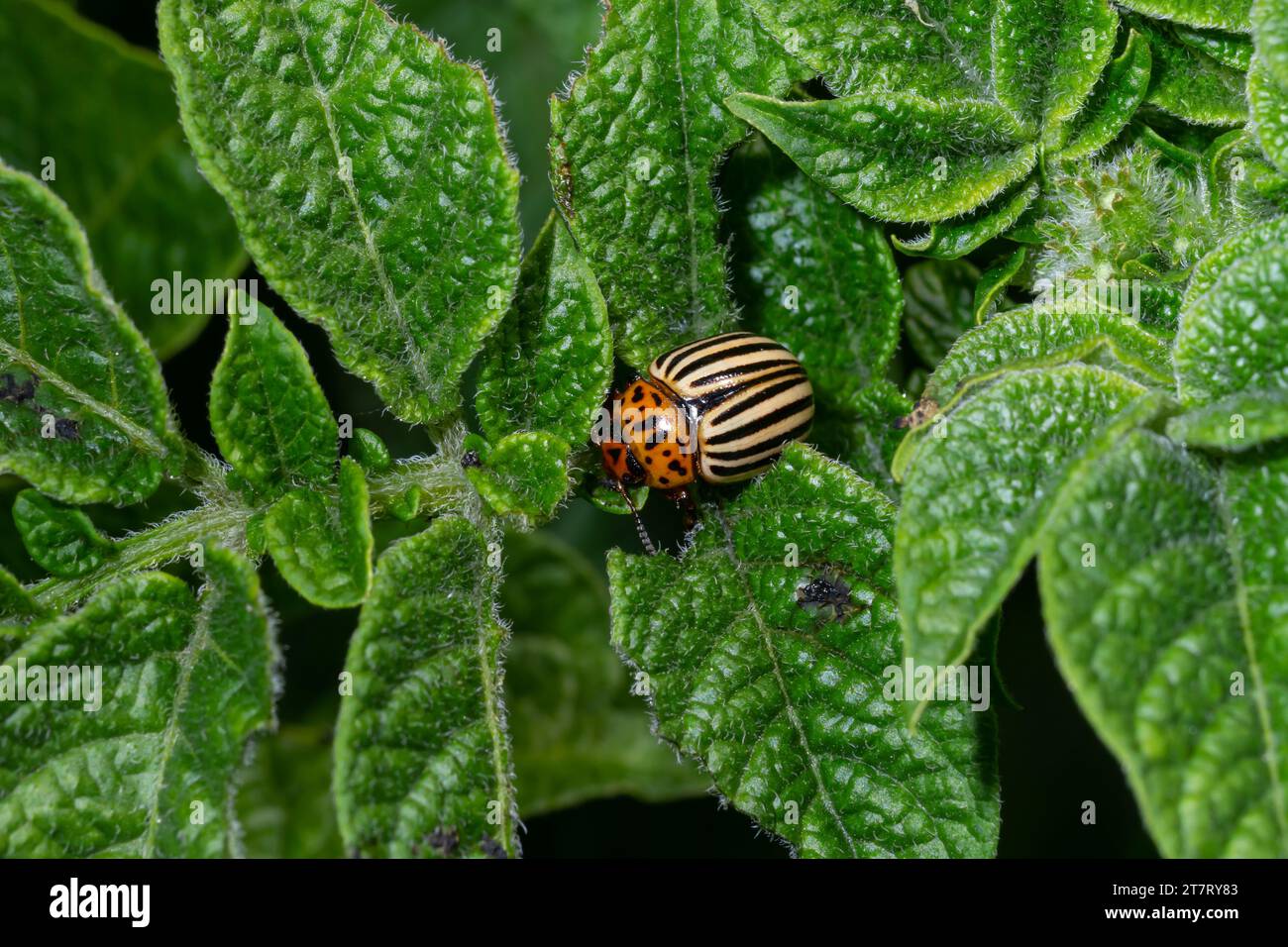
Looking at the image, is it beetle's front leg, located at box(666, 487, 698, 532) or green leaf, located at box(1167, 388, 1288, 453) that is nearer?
green leaf, located at box(1167, 388, 1288, 453)

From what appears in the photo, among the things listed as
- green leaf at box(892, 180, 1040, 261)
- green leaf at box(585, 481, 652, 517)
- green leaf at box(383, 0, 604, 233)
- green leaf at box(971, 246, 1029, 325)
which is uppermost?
green leaf at box(383, 0, 604, 233)

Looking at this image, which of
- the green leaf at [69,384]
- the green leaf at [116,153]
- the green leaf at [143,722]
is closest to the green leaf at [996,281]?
the green leaf at [143,722]

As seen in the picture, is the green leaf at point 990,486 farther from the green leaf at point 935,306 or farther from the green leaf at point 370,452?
the green leaf at point 370,452

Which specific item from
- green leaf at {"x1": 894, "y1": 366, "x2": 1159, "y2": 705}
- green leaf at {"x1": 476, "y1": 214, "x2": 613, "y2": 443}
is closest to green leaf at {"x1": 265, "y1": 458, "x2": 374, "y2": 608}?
green leaf at {"x1": 476, "y1": 214, "x2": 613, "y2": 443}

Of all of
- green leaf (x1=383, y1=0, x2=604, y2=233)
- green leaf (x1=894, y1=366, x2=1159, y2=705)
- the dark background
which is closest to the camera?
green leaf (x1=894, y1=366, x2=1159, y2=705)

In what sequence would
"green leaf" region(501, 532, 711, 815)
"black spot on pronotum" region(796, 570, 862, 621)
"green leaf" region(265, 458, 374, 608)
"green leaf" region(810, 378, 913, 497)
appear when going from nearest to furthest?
"green leaf" region(265, 458, 374, 608), "black spot on pronotum" region(796, 570, 862, 621), "green leaf" region(810, 378, 913, 497), "green leaf" region(501, 532, 711, 815)

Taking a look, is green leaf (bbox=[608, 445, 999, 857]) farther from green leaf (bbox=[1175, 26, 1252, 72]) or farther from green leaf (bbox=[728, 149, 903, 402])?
green leaf (bbox=[1175, 26, 1252, 72])
